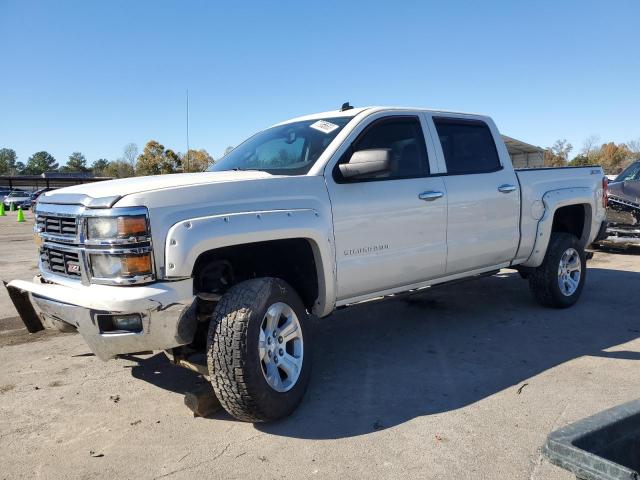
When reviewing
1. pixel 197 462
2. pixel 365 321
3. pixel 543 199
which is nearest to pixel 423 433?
pixel 197 462

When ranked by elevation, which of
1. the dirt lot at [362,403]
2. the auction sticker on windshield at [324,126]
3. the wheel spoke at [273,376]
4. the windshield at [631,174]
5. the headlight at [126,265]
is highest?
the auction sticker on windshield at [324,126]

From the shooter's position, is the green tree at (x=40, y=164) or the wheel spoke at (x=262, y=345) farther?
the green tree at (x=40, y=164)

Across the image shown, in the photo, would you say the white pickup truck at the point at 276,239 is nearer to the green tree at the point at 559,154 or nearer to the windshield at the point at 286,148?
the windshield at the point at 286,148

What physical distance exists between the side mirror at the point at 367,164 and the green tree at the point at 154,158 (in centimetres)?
4963

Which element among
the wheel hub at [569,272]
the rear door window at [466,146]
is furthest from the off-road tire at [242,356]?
the wheel hub at [569,272]

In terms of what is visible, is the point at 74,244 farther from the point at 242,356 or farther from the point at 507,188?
the point at 507,188

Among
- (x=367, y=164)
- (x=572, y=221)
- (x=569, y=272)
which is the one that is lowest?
(x=569, y=272)

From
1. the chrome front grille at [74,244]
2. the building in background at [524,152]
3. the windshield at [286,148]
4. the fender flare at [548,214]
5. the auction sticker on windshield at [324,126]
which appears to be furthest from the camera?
the building in background at [524,152]

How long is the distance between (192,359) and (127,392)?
30.3 inches

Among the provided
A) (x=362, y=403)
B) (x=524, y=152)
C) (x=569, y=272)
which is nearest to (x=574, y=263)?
(x=569, y=272)

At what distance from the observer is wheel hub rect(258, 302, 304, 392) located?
3445 millimetres

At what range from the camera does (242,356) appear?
319 centimetres

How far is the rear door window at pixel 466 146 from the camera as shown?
16.5 ft

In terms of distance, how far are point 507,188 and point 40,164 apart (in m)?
126
